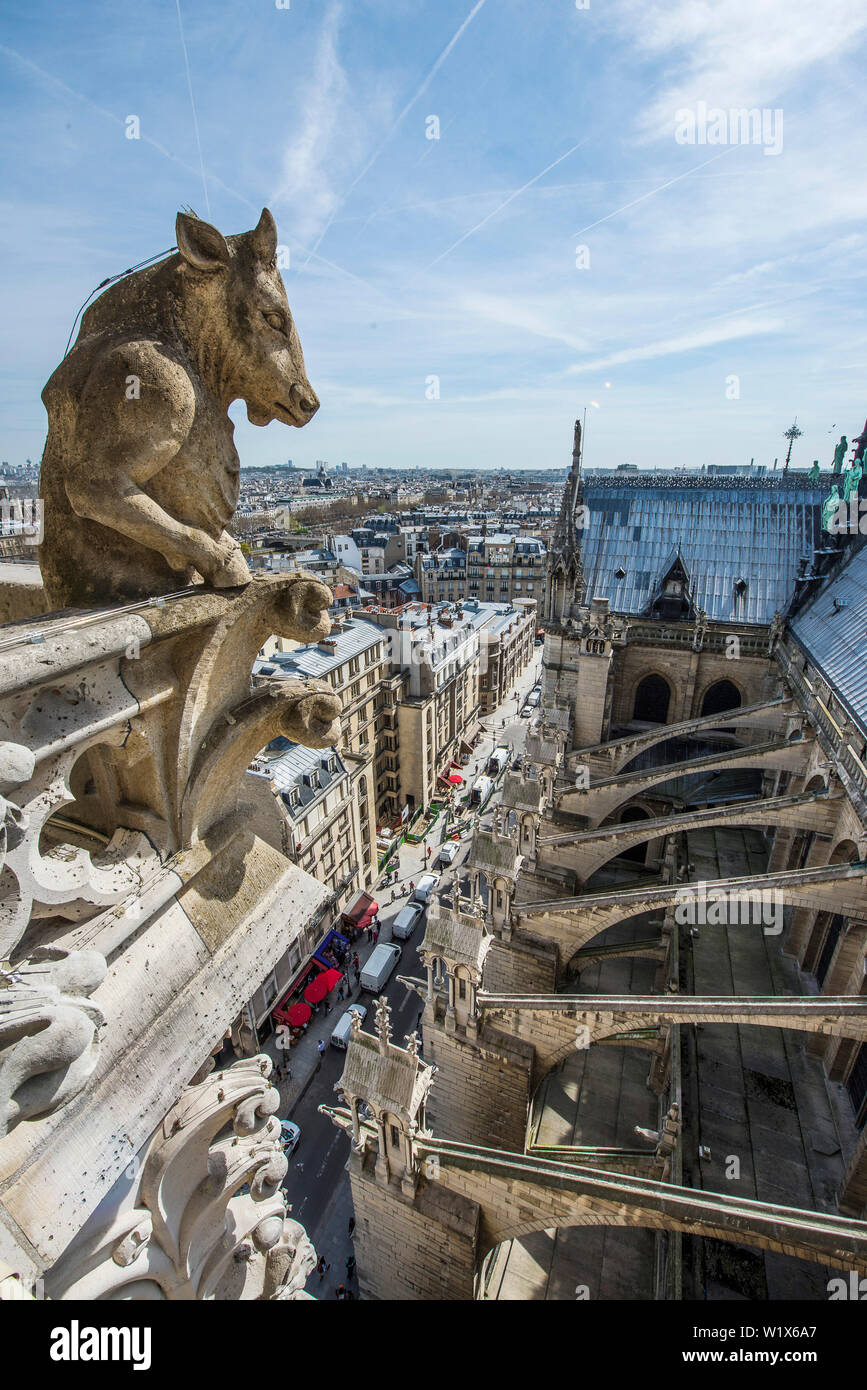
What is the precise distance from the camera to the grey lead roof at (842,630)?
18172 millimetres

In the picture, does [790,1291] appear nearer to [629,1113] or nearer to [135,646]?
[629,1113]

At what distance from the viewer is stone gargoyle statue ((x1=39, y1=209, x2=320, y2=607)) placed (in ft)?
11.3

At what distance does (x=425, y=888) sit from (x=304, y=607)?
30.1 meters

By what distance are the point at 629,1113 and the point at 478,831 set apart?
7635 millimetres

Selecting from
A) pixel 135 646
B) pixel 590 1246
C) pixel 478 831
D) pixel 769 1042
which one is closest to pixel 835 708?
pixel 769 1042

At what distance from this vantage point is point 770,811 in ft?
52.4

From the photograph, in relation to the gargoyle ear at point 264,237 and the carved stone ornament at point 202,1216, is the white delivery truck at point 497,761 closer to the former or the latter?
the carved stone ornament at point 202,1216

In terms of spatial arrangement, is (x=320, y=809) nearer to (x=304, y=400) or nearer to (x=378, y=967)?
(x=378, y=967)

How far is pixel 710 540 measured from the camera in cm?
2831

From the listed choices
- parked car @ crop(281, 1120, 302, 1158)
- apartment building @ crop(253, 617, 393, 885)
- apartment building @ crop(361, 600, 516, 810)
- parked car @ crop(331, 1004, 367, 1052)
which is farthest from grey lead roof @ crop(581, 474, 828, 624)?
parked car @ crop(281, 1120, 302, 1158)

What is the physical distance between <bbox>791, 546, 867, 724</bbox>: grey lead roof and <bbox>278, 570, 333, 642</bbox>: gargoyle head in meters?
16.5

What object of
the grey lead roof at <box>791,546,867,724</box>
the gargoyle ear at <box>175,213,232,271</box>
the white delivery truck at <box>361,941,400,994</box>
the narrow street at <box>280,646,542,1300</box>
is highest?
the gargoyle ear at <box>175,213,232,271</box>

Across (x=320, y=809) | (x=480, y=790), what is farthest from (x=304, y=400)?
(x=480, y=790)

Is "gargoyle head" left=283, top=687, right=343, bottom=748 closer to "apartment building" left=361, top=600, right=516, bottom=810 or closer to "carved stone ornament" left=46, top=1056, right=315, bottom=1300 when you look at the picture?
"carved stone ornament" left=46, top=1056, right=315, bottom=1300
